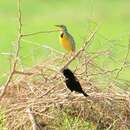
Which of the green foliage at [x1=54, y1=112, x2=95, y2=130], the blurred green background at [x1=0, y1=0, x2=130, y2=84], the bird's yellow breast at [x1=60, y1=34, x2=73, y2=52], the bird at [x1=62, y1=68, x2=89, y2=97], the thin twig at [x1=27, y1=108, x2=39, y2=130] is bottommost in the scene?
the blurred green background at [x1=0, y1=0, x2=130, y2=84]

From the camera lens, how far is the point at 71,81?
743 cm

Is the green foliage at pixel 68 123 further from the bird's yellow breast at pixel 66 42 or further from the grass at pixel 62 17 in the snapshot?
the grass at pixel 62 17

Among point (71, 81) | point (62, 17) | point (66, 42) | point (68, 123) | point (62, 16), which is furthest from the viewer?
point (62, 16)

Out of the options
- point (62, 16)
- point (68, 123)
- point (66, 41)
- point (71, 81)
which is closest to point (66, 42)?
point (66, 41)

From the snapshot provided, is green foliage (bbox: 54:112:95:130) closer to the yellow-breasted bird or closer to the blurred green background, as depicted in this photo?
the yellow-breasted bird

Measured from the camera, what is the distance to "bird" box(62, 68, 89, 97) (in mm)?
7359

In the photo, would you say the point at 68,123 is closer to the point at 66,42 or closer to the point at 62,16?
the point at 66,42

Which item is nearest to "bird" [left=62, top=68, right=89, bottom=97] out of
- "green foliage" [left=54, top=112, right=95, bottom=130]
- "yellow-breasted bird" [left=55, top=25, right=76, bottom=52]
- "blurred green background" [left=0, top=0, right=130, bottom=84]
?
"green foliage" [left=54, top=112, right=95, bottom=130]

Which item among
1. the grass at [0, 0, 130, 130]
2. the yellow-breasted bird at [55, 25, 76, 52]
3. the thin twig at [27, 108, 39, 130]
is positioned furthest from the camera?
the grass at [0, 0, 130, 130]

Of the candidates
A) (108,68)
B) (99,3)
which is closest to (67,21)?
(99,3)

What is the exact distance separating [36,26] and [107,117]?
13.8 m

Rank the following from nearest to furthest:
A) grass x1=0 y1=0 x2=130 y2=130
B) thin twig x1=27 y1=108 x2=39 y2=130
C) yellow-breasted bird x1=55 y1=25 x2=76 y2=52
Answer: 1. thin twig x1=27 y1=108 x2=39 y2=130
2. yellow-breasted bird x1=55 y1=25 x2=76 y2=52
3. grass x1=0 y1=0 x2=130 y2=130

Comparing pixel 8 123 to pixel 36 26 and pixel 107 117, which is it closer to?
pixel 107 117

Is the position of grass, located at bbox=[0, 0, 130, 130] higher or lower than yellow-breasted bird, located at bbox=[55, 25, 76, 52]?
lower
